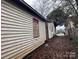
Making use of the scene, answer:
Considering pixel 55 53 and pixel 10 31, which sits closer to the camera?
pixel 10 31

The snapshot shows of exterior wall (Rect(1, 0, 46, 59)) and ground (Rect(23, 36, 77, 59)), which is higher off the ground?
exterior wall (Rect(1, 0, 46, 59))

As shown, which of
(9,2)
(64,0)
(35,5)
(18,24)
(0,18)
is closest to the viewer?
(0,18)

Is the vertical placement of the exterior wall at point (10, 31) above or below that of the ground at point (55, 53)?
above

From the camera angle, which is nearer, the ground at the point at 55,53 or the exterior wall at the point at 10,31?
the exterior wall at the point at 10,31

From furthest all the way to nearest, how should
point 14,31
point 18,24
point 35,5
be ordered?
1. point 35,5
2. point 18,24
3. point 14,31

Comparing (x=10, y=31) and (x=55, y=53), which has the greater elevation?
(x=10, y=31)

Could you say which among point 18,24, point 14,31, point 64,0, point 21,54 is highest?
point 64,0

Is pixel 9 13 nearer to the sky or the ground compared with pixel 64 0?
nearer to the ground

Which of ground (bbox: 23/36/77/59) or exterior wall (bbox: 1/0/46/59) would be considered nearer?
exterior wall (bbox: 1/0/46/59)

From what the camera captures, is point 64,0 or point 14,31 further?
point 64,0

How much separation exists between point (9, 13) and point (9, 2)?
16.9 inches

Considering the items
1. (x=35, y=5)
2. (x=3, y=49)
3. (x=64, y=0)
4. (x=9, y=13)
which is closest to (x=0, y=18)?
(x=9, y=13)

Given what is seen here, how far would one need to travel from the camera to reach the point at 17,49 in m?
4.71

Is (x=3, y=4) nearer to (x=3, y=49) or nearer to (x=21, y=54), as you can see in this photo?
(x=3, y=49)
